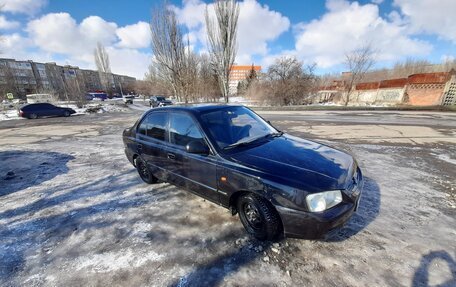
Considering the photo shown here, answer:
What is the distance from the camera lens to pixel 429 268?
2.21 metres

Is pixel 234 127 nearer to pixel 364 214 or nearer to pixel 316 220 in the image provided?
pixel 316 220

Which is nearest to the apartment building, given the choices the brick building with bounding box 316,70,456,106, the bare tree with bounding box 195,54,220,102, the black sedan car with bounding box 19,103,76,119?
the bare tree with bounding box 195,54,220,102

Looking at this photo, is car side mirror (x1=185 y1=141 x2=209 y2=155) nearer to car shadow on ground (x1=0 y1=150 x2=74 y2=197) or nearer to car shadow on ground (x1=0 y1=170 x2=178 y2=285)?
car shadow on ground (x1=0 y1=170 x2=178 y2=285)

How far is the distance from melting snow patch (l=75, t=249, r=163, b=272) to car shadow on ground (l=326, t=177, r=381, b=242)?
2.21m

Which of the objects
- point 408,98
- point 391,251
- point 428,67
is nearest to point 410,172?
point 391,251

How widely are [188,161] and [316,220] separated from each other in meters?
1.86

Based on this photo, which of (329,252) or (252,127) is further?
(252,127)

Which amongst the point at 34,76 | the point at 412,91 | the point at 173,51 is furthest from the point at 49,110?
the point at 34,76

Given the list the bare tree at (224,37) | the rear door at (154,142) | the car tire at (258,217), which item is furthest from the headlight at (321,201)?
the bare tree at (224,37)

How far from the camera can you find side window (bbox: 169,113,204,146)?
3.08 meters

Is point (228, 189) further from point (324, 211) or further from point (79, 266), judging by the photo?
point (79, 266)

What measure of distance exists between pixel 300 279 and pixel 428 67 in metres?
73.7

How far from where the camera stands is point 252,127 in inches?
138

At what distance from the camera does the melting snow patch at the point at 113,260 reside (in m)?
2.36
